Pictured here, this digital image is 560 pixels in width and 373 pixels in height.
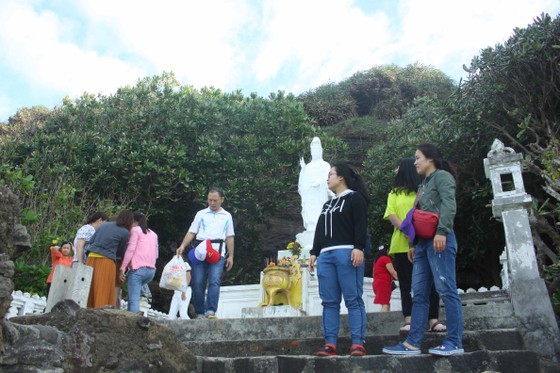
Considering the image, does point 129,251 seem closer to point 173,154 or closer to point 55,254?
point 55,254

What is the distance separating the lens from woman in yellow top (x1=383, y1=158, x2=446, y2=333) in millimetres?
4805

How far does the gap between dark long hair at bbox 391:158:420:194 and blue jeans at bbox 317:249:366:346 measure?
41.5 inches

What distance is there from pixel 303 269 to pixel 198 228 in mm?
3424

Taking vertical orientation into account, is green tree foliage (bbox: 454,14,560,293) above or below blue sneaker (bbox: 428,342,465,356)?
above

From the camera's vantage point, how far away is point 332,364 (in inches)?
147

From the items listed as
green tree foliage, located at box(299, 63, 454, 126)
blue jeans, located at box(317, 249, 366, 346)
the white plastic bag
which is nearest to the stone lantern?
blue jeans, located at box(317, 249, 366, 346)

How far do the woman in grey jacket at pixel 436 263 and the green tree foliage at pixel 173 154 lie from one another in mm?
10795

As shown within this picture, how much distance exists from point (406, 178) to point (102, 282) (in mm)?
3229

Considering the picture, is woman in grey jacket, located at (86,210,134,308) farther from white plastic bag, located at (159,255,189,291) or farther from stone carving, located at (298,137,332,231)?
stone carving, located at (298,137,332,231)

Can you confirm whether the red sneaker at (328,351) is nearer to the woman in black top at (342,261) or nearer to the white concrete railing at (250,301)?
the woman in black top at (342,261)

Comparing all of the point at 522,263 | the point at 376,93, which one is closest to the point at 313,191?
the point at 522,263

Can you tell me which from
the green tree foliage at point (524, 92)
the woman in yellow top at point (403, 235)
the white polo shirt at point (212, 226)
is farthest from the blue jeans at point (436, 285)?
the green tree foliage at point (524, 92)

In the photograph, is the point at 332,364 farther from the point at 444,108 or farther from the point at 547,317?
the point at 444,108

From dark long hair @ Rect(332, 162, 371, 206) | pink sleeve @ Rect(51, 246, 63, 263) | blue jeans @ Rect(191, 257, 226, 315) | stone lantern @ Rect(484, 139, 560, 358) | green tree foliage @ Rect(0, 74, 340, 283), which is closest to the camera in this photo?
dark long hair @ Rect(332, 162, 371, 206)
